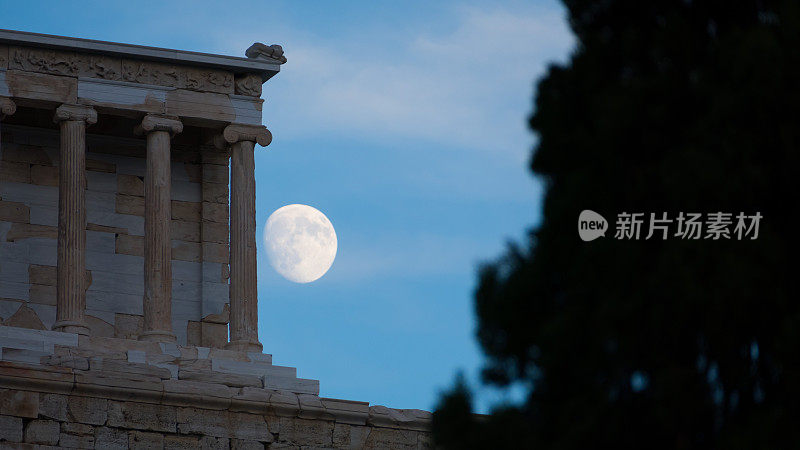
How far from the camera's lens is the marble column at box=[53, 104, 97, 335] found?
21.5 m

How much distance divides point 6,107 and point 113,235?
2.25 metres

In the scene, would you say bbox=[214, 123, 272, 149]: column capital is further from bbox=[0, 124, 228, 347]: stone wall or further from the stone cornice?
bbox=[0, 124, 228, 347]: stone wall

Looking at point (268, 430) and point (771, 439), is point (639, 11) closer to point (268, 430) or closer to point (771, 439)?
point (771, 439)

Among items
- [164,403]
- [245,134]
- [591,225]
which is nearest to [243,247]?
[245,134]

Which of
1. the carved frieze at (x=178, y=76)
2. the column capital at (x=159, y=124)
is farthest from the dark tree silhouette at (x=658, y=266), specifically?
the carved frieze at (x=178, y=76)

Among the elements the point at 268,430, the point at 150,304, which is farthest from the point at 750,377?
the point at 150,304

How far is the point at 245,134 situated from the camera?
23203 millimetres

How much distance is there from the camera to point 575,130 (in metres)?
12.0

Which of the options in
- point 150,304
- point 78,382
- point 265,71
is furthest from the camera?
point 265,71

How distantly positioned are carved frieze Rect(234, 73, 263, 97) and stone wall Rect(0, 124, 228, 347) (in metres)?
1.05

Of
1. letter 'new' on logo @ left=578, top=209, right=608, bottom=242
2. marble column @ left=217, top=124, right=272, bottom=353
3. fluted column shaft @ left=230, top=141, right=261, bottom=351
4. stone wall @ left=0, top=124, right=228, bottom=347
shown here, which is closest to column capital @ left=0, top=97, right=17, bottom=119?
stone wall @ left=0, top=124, right=228, bottom=347

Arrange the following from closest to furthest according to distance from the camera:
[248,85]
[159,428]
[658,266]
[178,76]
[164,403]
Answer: [658,266]
[159,428]
[164,403]
[178,76]
[248,85]

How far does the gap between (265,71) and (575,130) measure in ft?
39.6

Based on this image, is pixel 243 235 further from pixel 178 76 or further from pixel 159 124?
pixel 178 76
